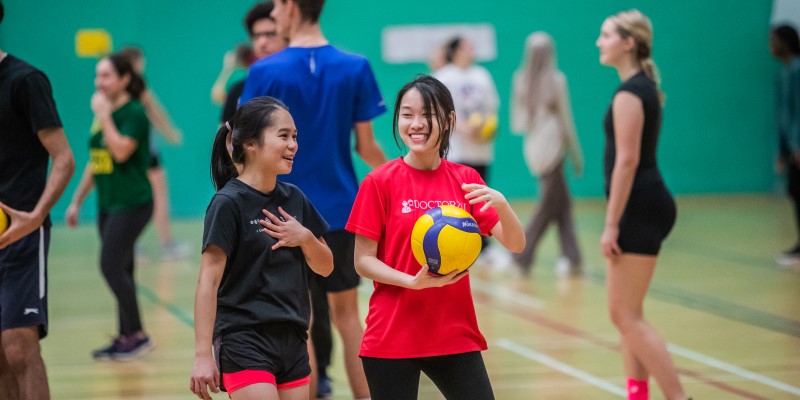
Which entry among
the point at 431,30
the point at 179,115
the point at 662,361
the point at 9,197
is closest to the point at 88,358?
the point at 9,197

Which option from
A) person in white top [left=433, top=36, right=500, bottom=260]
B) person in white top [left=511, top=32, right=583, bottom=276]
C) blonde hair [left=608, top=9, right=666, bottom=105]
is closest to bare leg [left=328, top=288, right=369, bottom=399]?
blonde hair [left=608, top=9, right=666, bottom=105]

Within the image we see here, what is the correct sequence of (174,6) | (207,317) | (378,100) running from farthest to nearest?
(174,6) < (378,100) < (207,317)

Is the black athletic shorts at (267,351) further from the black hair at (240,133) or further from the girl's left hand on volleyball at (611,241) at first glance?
the girl's left hand on volleyball at (611,241)

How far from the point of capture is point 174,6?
15664 mm

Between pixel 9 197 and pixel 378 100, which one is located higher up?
pixel 378 100

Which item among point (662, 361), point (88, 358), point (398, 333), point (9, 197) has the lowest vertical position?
point (88, 358)

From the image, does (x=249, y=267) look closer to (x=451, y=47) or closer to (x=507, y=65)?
(x=451, y=47)

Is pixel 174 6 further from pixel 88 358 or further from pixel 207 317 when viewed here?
pixel 207 317

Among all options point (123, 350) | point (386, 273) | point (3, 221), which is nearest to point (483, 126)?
point (123, 350)

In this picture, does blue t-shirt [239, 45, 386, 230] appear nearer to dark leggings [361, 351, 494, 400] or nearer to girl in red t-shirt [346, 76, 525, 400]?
girl in red t-shirt [346, 76, 525, 400]

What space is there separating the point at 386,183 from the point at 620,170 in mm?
1877

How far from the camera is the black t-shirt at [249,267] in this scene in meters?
3.97

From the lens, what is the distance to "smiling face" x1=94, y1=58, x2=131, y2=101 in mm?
7844

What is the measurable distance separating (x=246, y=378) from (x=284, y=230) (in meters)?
0.55
